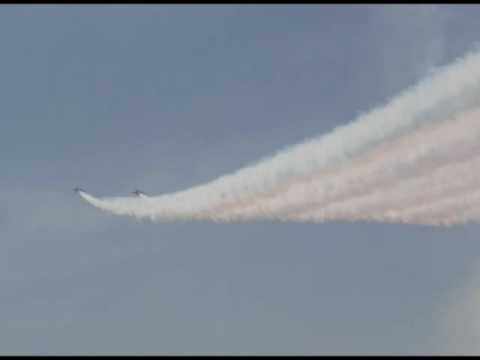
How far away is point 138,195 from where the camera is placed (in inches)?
2542

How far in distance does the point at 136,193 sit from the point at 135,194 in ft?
1.00

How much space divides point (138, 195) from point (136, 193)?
26.7 inches

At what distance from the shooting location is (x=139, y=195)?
64.5 m

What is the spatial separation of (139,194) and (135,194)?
945 mm

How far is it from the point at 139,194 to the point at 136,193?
2.50 feet

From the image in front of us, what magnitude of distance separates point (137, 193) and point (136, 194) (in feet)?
0.97

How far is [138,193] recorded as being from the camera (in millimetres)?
64625

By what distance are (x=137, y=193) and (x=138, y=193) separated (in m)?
0.29

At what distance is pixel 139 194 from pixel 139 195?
0.73 feet

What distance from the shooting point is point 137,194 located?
6469cm

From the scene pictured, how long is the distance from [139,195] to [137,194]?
0.57 metres

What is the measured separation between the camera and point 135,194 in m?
64.8

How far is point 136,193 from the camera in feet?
212

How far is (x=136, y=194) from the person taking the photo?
212 feet
